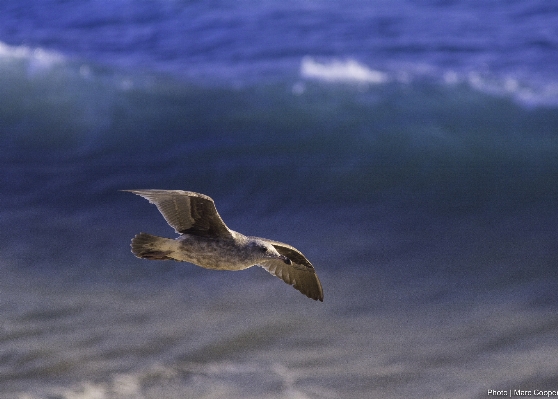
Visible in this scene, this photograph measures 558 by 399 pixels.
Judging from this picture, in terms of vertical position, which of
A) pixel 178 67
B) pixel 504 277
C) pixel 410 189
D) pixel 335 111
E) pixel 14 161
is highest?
pixel 178 67

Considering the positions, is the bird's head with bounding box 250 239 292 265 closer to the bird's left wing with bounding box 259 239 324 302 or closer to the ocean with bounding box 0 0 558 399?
the bird's left wing with bounding box 259 239 324 302

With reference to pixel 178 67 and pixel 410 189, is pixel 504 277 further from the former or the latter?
pixel 178 67

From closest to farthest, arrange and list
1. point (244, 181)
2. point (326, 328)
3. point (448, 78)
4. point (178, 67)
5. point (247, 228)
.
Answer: point (326, 328), point (247, 228), point (244, 181), point (448, 78), point (178, 67)

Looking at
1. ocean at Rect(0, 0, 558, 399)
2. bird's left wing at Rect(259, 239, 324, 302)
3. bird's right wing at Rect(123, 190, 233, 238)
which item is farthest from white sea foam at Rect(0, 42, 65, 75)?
bird's right wing at Rect(123, 190, 233, 238)

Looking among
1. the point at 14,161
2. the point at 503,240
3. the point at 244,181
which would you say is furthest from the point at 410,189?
the point at 14,161

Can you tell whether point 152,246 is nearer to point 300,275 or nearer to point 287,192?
point 300,275

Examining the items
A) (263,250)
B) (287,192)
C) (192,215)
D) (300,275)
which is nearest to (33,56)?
(287,192)
